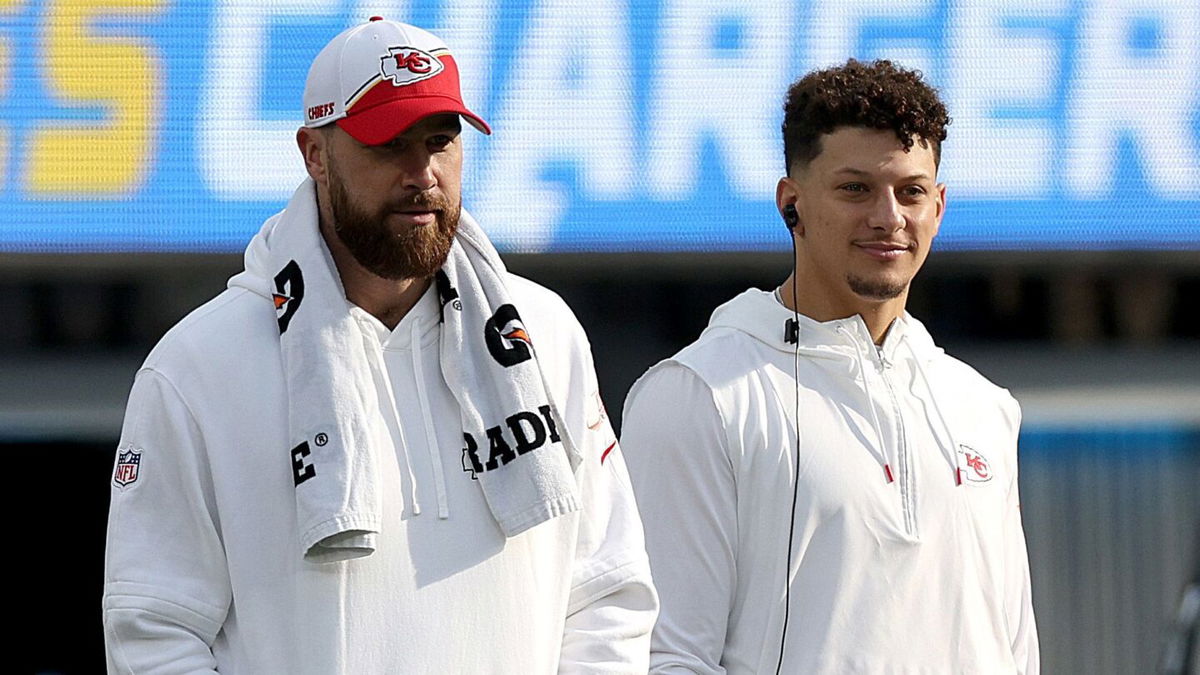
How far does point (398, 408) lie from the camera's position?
2.22 metres

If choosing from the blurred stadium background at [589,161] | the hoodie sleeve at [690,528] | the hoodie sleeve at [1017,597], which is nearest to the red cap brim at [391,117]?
the hoodie sleeve at [690,528]

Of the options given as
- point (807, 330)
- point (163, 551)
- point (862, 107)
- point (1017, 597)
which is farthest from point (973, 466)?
point (163, 551)

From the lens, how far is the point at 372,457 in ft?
7.04

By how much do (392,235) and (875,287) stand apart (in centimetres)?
78

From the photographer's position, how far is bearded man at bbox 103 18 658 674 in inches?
82.8

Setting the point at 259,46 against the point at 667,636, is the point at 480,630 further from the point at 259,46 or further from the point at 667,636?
the point at 259,46

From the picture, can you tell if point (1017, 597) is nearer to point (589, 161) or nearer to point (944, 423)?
point (944, 423)

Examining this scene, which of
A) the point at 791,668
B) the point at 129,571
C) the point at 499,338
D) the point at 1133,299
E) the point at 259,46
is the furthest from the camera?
the point at 1133,299

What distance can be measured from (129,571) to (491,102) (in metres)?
2.64

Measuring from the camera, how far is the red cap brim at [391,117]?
217cm

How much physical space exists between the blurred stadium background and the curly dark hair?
73.0 inches

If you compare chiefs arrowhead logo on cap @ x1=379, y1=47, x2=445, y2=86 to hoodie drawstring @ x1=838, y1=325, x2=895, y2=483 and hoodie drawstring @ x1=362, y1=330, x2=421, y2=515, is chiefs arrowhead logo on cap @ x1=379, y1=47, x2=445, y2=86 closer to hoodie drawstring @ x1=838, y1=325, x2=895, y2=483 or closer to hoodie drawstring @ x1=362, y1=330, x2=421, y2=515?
hoodie drawstring @ x1=362, y1=330, x2=421, y2=515

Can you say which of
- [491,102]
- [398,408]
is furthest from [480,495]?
[491,102]

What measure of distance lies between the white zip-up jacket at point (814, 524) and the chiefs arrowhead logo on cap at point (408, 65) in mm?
627
